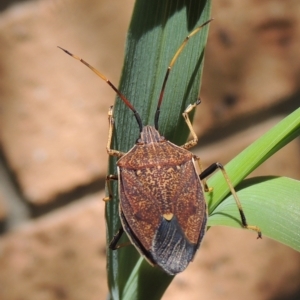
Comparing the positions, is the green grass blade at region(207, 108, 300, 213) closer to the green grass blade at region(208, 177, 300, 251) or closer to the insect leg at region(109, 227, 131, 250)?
the green grass blade at region(208, 177, 300, 251)

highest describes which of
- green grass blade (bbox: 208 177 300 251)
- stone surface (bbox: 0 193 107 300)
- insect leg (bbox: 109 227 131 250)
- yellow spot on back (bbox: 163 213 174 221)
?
green grass blade (bbox: 208 177 300 251)

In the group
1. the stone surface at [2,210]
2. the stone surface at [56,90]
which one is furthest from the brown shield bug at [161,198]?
the stone surface at [2,210]

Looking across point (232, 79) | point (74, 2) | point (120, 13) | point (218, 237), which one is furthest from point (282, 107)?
point (74, 2)

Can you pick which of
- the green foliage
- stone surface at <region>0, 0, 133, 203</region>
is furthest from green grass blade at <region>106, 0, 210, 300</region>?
stone surface at <region>0, 0, 133, 203</region>

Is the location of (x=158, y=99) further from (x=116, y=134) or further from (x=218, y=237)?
(x=218, y=237)

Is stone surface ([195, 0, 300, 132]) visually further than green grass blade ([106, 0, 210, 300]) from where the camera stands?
Yes

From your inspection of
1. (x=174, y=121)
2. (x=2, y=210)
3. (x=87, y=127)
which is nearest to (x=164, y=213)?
(x=174, y=121)
